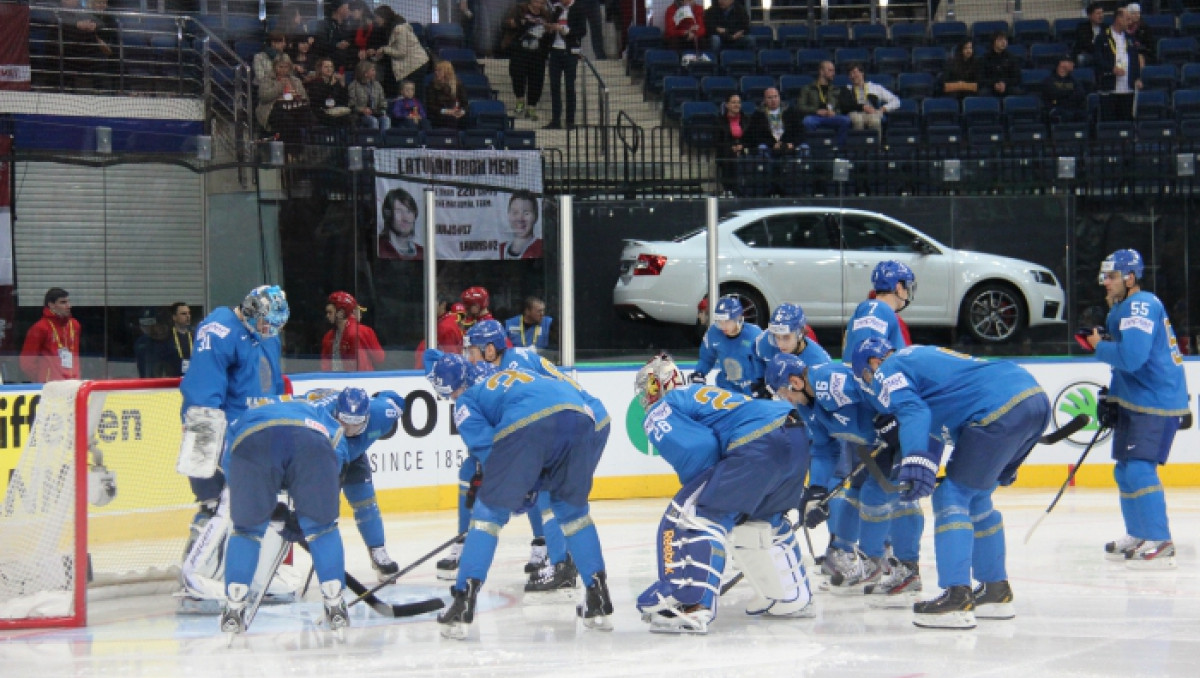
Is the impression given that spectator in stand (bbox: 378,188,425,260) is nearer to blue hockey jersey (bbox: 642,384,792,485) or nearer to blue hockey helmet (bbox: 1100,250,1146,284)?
blue hockey jersey (bbox: 642,384,792,485)

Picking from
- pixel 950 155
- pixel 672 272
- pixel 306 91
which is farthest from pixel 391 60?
pixel 950 155

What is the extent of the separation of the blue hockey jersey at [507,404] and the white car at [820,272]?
4782 mm

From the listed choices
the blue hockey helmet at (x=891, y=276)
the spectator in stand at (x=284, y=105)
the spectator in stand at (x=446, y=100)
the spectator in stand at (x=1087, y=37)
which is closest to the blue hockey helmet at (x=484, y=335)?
the blue hockey helmet at (x=891, y=276)

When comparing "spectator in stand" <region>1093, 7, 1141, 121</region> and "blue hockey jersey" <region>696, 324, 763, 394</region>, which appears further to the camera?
"spectator in stand" <region>1093, 7, 1141, 121</region>

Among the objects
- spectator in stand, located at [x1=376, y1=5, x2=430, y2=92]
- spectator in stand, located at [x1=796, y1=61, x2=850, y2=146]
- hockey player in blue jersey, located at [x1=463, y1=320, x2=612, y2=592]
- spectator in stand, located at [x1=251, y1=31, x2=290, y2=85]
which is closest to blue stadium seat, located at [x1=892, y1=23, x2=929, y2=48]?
spectator in stand, located at [x1=796, y1=61, x2=850, y2=146]

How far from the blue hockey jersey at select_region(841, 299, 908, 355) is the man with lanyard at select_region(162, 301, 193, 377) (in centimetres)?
411

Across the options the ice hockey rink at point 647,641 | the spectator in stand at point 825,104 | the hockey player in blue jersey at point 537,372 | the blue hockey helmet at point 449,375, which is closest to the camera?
the ice hockey rink at point 647,641

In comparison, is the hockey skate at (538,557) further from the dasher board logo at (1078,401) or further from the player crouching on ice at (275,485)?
the dasher board logo at (1078,401)

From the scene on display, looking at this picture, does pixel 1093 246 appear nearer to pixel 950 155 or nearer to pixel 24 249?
pixel 950 155

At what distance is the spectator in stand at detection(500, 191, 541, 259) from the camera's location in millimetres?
10180

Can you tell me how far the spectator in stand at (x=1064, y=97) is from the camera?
14.6 metres

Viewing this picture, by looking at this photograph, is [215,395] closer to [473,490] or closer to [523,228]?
[473,490]

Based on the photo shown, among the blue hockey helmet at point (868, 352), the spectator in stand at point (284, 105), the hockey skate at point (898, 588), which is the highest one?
the spectator in stand at point (284, 105)

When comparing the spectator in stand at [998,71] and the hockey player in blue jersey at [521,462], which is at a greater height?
the spectator in stand at [998,71]
